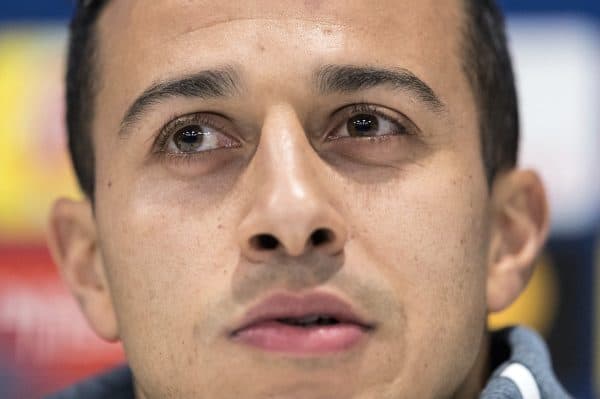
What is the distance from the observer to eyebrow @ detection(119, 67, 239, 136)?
55.0 inches

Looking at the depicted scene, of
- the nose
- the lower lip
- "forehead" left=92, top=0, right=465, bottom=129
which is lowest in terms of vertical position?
the lower lip

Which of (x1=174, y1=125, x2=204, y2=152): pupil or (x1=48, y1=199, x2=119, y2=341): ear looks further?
(x1=48, y1=199, x2=119, y2=341): ear

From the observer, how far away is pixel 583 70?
8.07 feet

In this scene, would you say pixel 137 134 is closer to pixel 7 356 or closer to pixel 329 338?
pixel 329 338

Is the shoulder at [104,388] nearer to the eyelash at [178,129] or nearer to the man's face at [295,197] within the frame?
the man's face at [295,197]

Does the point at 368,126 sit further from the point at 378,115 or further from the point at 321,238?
the point at 321,238

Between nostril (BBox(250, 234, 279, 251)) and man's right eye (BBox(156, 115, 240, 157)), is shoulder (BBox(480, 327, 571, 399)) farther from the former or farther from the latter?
man's right eye (BBox(156, 115, 240, 157))

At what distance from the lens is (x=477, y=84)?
1.56 metres

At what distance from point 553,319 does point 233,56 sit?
4.54 ft

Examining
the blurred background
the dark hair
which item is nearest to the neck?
the dark hair

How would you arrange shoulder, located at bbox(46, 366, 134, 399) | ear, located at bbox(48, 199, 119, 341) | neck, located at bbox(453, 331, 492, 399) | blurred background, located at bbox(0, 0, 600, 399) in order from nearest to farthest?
neck, located at bbox(453, 331, 492, 399)
ear, located at bbox(48, 199, 119, 341)
shoulder, located at bbox(46, 366, 134, 399)
blurred background, located at bbox(0, 0, 600, 399)

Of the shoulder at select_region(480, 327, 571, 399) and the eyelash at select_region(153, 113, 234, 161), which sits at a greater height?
the eyelash at select_region(153, 113, 234, 161)

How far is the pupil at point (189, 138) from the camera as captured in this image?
1.46 meters

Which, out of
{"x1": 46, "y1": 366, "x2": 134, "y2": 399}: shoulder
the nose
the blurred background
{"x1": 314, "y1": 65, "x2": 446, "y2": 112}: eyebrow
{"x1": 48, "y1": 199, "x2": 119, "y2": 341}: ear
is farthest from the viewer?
the blurred background
